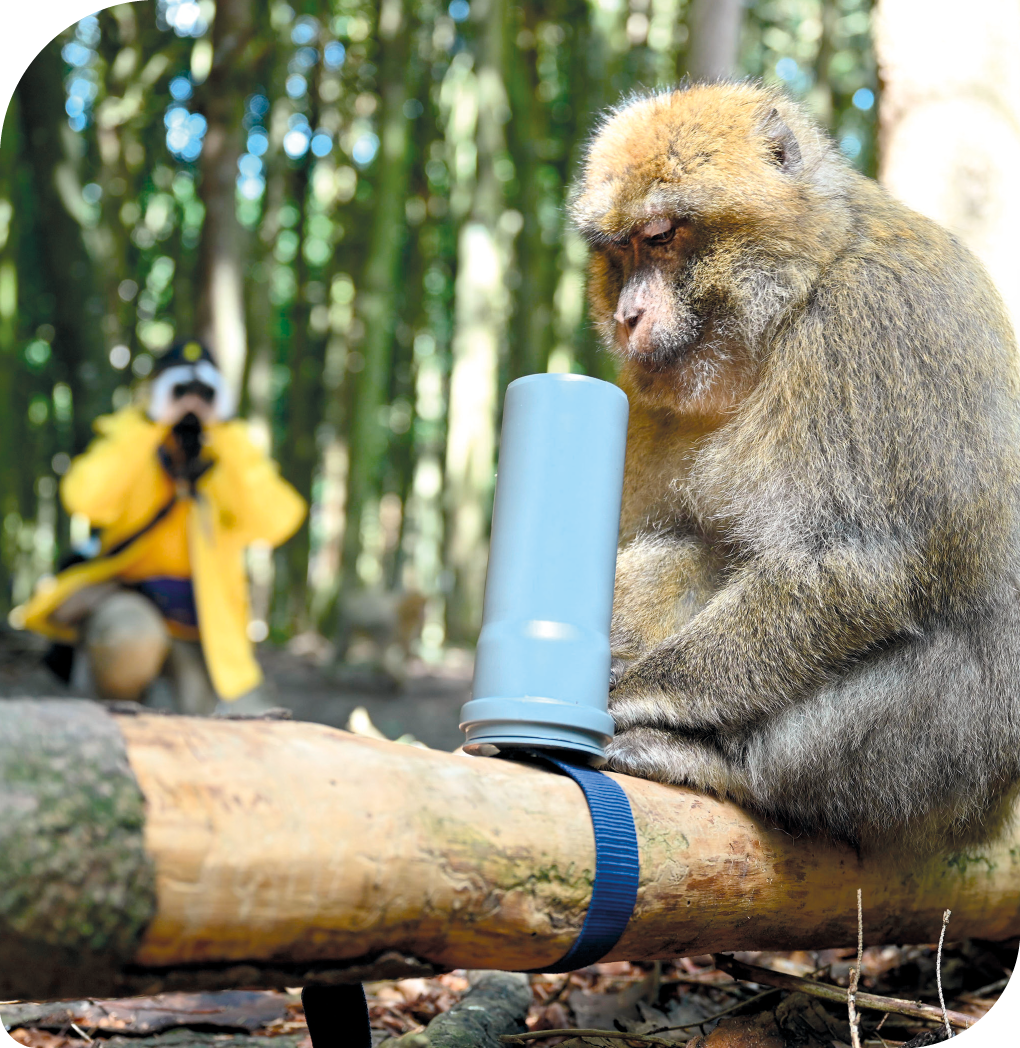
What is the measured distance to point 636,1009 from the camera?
2.71 metres

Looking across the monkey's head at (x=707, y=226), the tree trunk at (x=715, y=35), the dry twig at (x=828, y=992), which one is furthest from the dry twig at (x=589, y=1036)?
the tree trunk at (x=715, y=35)

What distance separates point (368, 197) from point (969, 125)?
39.7ft

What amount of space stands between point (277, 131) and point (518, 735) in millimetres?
11440

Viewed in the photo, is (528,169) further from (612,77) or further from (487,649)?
(487,649)

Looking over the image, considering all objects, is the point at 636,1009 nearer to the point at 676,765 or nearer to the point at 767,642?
the point at 676,765

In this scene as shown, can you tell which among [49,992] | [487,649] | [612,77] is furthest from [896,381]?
[612,77]

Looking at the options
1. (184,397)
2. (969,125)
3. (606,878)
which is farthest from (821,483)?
(184,397)

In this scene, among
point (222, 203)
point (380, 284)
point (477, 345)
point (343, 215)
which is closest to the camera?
point (222, 203)

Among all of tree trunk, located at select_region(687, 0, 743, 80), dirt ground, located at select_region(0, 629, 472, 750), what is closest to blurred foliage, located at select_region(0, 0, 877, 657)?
dirt ground, located at select_region(0, 629, 472, 750)

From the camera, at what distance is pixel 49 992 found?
4.37 ft

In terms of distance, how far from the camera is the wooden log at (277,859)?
130cm

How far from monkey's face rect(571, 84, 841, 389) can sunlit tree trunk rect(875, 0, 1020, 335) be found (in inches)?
68.0

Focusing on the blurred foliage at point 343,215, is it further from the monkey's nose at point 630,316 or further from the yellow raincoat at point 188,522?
the monkey's nose at point 630,316

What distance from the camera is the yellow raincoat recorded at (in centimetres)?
524
